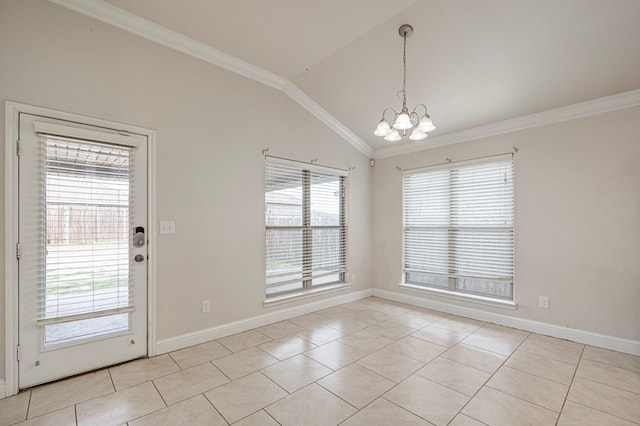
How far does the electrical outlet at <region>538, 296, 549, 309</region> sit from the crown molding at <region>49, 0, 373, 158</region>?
348 centimetres

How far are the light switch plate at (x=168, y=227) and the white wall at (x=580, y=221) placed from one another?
391 cm

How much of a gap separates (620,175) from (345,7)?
Result: 126 inches

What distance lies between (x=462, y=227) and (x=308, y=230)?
2183 millimetres

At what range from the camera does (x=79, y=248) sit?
249 centimetres

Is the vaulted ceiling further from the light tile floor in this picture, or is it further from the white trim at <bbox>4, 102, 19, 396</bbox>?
the light tile floor

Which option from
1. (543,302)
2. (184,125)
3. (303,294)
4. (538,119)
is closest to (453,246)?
(543,302)

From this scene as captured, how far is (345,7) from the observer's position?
2619mm

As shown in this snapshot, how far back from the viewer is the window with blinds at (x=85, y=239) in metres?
2.38

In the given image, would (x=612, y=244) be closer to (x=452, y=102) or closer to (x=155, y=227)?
(x=452, y=102)

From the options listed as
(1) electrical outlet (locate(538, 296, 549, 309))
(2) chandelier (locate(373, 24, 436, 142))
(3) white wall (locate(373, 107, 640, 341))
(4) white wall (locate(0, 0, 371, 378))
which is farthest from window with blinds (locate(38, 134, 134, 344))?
(1) electrical outlet (locate(538, 296, 549, 309))

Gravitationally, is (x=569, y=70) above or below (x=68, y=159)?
above

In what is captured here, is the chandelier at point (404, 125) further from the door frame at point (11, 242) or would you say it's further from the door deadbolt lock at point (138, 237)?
the door frame at point (11, 242)

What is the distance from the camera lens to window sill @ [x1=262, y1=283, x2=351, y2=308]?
12.5ft

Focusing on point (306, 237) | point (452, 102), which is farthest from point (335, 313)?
point (452, 102)
